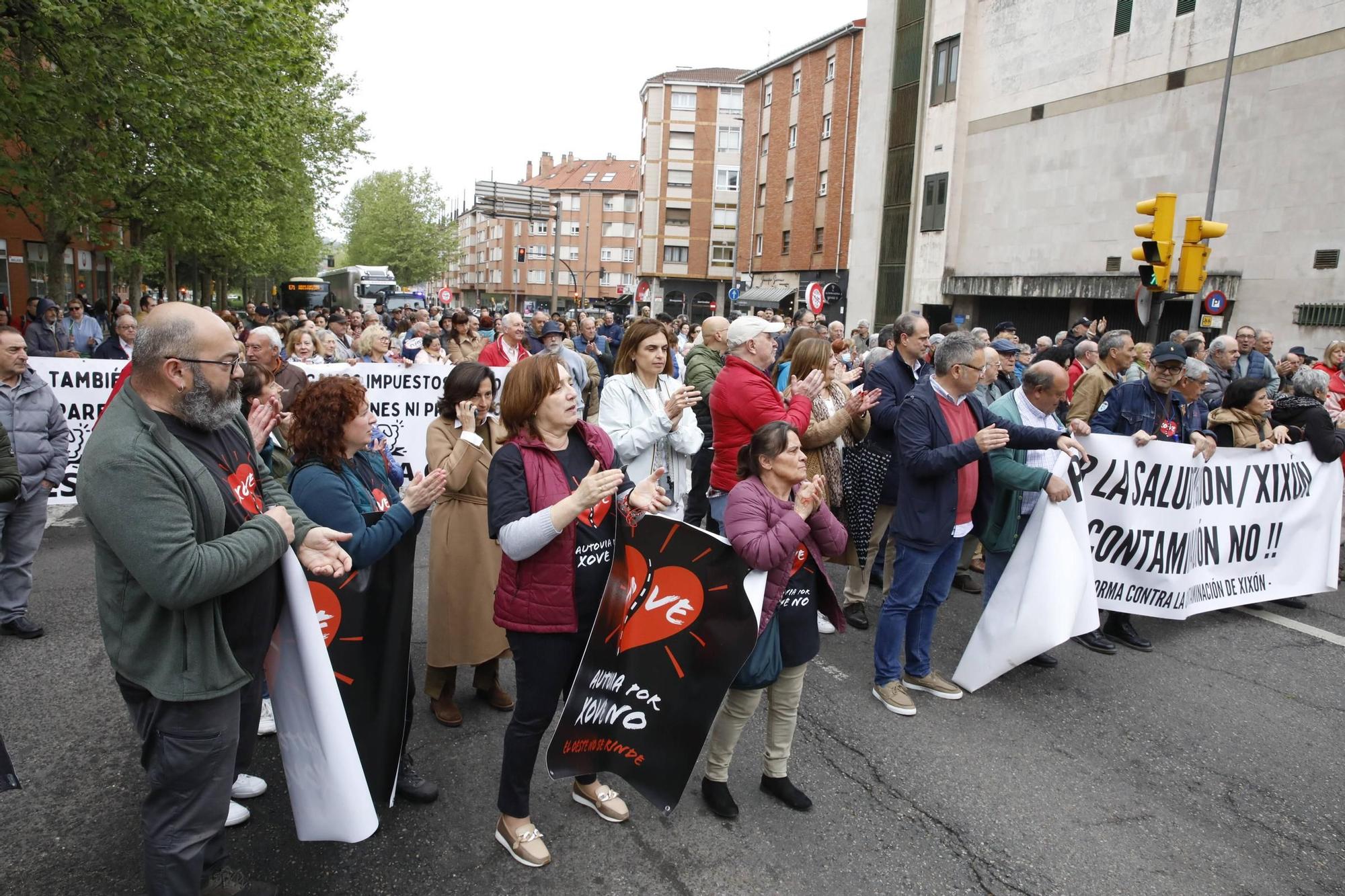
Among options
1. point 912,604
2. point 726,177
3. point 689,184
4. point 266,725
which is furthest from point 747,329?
point 689,184

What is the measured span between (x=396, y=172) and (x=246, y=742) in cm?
8219

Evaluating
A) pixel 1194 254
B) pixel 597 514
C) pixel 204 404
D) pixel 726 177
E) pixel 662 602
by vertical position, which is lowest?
pixel 662 602

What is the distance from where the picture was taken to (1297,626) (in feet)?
20.6

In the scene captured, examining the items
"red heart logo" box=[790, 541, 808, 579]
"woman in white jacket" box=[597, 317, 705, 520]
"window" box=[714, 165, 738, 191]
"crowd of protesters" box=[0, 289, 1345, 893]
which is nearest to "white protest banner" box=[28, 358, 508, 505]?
"crowd of protesters" box=[0, 289, 1345, 893]

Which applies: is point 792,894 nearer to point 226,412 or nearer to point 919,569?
point 919,569

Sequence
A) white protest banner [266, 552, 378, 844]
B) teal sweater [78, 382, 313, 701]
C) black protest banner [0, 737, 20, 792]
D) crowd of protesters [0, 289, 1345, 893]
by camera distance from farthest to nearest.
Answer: white protest banner [266, 552, 378, 844] → black protest banner [0, 737, 20, 792] → crowd of protesters [0, 289, 1345, 893] → teal sweater [78, 382, 313, 701]

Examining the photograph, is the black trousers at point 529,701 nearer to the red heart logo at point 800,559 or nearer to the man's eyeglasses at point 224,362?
the red heart logo at point 800,559

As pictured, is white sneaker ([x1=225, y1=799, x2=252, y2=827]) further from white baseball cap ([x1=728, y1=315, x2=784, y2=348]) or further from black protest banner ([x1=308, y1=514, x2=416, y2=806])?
Answer: white baseball cap ([x1=728, y1=315, x2=784, y2=348])

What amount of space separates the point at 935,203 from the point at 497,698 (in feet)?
93.5

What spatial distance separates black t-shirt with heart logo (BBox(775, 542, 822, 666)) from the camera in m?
3.45

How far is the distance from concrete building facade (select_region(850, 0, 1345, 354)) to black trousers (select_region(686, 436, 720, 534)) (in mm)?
15710

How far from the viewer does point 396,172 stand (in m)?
77.5

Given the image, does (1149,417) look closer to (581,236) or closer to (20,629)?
(20,629)

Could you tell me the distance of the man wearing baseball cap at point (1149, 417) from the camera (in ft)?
19.0
